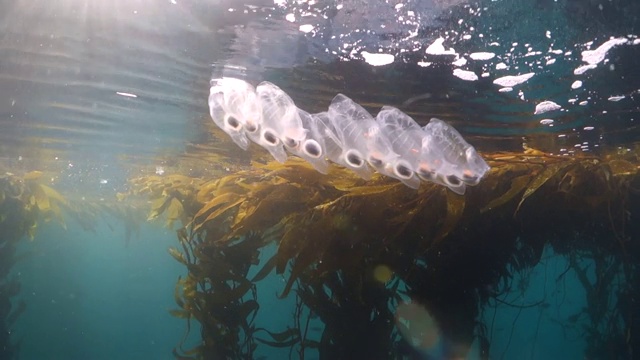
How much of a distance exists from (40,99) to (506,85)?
995cm

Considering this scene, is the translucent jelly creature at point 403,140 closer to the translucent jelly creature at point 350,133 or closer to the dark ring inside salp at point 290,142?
the translucent jelly creature at point 350,133

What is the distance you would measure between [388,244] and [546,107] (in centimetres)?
431

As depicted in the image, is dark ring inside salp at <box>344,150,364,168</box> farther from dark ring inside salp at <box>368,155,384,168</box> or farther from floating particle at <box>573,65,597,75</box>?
floating particle at <box>573,65,597,75</box>

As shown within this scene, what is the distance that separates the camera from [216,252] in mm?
7102

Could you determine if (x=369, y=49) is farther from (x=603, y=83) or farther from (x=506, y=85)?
(x=603, y=83)

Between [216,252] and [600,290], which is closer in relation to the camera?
[216,252]

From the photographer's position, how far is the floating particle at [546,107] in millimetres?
7671

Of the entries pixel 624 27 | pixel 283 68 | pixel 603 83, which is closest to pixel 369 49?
pixel 283 68

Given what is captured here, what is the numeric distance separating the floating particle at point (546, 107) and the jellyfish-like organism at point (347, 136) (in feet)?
14.6

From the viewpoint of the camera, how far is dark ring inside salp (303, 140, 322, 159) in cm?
382

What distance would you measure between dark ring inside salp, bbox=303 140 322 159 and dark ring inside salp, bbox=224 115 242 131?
0.63 meters

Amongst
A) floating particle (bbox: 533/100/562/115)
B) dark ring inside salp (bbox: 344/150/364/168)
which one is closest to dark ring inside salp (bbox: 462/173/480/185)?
dark ring inside salp (bbox: 344/150/364/168)

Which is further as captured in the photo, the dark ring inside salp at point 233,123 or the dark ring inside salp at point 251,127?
the dark ring inside salp at point 233,123

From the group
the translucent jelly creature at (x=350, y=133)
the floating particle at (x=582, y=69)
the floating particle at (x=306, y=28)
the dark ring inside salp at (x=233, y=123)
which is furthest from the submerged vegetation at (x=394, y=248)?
the dark ring inside salp at (x=233, y=123)
